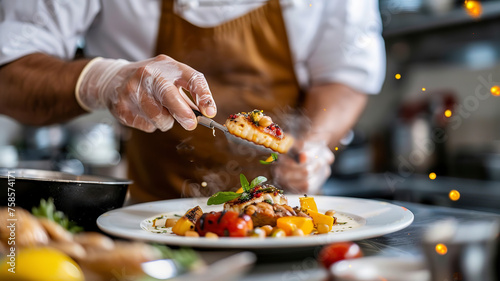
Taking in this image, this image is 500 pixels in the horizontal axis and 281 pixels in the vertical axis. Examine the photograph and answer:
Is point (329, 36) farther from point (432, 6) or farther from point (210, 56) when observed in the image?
point (432, 6)

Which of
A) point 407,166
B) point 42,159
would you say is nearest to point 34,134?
point 42,159

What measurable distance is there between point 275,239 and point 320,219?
0.22 meters

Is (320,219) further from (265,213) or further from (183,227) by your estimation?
(183,227)

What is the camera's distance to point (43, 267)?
17.0 inches

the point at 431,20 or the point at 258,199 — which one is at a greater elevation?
the point at 431,20

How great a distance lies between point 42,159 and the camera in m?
3.04

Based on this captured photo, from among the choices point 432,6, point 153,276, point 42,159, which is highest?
point 432,6

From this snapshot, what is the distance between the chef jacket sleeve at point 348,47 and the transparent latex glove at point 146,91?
0.69m

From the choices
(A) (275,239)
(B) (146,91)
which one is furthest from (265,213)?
(B) (146,91)

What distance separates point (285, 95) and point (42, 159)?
2241 millimetres

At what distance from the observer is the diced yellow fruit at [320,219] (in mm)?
746

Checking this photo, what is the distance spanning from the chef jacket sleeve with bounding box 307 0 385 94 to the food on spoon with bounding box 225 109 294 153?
613 millimetres


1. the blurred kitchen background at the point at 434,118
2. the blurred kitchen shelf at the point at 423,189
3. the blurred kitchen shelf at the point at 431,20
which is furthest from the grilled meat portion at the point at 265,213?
the blurred kitchen shelf at the point at 431,20

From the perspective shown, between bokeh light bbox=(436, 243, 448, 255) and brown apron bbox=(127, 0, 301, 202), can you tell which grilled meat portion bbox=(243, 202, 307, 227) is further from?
bokeh light bbox=(436, 243, 448, 255)
